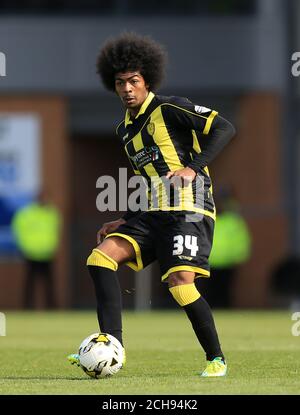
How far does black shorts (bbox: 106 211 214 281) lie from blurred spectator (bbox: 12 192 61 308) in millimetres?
14809

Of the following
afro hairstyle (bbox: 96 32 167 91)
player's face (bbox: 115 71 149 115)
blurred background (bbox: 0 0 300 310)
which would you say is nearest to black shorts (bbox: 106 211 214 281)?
player's face (bbox: 115 71 149 115)

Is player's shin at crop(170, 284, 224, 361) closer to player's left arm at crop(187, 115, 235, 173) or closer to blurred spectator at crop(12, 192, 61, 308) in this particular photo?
player's left arm at crop(187, 115, 235, 173)

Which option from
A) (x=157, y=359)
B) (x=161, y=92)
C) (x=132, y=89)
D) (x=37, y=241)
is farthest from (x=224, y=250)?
(x=132, y=89)

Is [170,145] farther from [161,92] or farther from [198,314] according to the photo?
[161,92]

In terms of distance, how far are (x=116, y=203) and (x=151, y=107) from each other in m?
12.6

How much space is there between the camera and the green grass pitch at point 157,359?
26.8 ft

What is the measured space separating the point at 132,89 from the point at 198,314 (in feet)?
5.85

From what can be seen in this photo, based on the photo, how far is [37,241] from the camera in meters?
23.9

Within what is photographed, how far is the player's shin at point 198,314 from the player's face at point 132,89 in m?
1.43

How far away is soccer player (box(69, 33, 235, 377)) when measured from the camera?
889 centimetres
